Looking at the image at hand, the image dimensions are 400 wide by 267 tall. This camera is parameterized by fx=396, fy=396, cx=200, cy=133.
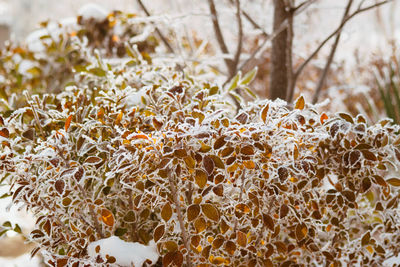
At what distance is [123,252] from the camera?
1132 millimetres

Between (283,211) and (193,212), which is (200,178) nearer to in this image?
(193,212)

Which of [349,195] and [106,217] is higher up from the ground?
[349,195]

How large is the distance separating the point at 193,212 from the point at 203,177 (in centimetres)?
10

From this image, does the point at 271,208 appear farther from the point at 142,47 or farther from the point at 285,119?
the point at 142,47

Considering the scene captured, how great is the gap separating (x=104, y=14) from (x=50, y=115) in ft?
5.90

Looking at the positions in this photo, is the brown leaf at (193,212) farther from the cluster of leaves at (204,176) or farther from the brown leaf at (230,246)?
the brown leaf at (230,246)

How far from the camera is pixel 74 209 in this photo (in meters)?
1.22

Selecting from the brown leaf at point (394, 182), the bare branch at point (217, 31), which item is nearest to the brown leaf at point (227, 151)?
the brown leaf at point (394, 182)

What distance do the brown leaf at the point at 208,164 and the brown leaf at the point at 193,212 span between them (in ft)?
0.41

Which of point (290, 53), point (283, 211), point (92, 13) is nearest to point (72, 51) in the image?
point (92, 13)

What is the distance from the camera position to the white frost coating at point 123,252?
44.3 inches

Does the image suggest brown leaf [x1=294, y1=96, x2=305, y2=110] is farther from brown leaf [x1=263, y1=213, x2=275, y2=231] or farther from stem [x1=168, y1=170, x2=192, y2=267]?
stem [x1=168, y1=170, x2=192, y2=267]

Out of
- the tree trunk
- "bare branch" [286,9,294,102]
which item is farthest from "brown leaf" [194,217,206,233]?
the tree trunk

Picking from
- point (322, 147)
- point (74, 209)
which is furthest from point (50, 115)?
point (322, 147)
